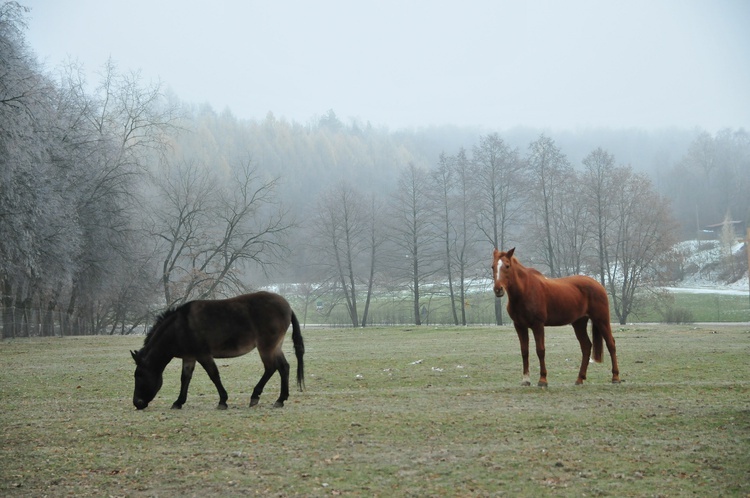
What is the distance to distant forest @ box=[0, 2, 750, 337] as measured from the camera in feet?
115

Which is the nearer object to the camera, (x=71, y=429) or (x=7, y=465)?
(x=7, y=465)

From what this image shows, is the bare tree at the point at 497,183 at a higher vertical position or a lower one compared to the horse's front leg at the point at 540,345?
higher

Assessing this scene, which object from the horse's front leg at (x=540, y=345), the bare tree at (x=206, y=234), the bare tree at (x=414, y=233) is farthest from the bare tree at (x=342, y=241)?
the horse's front leg at (x=540, y=345)

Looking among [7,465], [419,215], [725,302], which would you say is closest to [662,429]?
[7,465]

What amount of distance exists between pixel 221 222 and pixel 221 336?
50.4 m

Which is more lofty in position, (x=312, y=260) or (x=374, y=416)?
(x=312, y=260)

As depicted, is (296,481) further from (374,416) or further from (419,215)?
(419,215)

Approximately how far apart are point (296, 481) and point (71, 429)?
190 inches

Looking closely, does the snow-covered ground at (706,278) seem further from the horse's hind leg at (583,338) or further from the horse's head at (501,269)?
the horse's head at (501,269)

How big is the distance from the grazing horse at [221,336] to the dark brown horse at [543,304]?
395 centimetres

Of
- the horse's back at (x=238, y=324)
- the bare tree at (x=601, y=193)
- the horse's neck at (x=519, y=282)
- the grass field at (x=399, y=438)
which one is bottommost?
the grass field at (x=399, y=438)

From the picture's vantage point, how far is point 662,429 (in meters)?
8.73

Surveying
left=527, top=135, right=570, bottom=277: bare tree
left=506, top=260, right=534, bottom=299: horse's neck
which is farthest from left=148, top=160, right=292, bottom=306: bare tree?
left=506, top=260, right=534, bottom=299: horse's neck

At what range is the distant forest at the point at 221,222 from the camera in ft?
115
